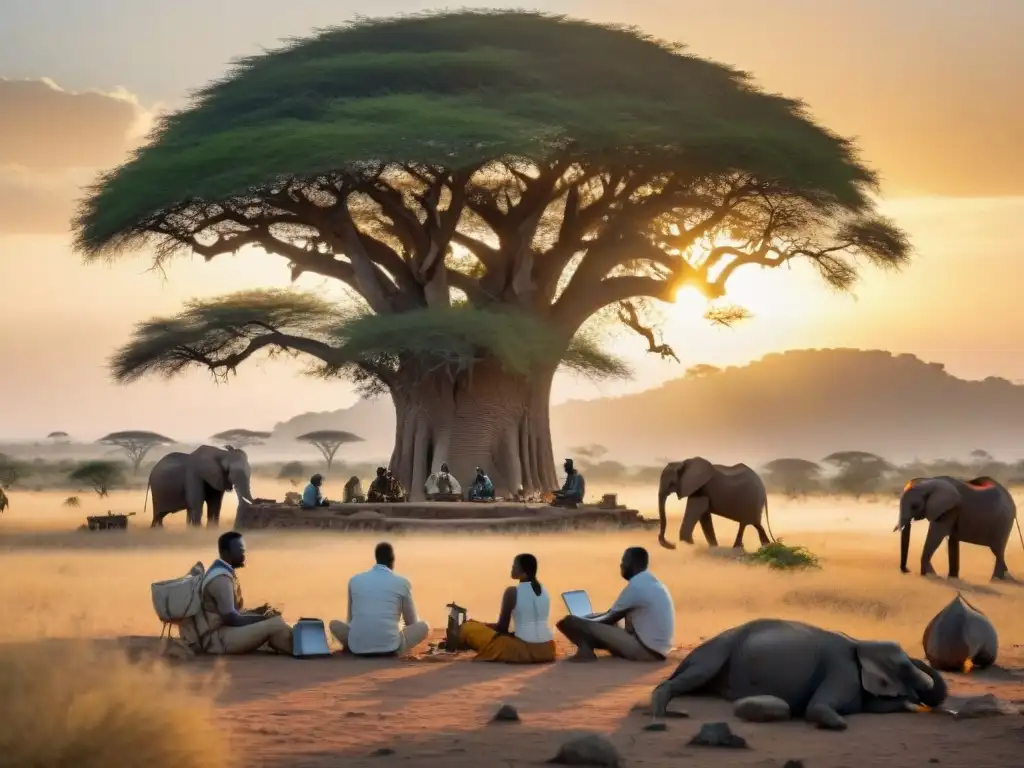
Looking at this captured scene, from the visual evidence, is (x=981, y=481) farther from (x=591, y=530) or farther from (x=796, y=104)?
(x=796, y=104)

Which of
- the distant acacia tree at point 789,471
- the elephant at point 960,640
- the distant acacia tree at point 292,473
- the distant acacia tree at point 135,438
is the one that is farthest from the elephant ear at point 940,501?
the distant acacia tree at point 292,473

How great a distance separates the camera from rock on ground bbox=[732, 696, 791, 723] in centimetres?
1075

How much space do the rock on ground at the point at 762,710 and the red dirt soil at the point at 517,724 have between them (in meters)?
0.08

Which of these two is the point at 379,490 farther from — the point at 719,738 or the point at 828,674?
the point at 719,738

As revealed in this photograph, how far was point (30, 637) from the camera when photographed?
14586 millimetres

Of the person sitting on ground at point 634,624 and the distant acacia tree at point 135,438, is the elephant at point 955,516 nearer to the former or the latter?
the person sitting on ground at point 634,624

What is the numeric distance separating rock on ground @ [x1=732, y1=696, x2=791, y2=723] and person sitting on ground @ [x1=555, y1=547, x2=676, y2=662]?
2834 mm

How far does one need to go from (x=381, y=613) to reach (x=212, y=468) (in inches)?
834

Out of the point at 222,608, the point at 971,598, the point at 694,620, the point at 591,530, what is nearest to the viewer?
the point at 222,608

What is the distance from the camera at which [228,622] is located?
547 inches

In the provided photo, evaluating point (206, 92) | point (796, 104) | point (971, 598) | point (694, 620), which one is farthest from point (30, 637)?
point (796, 104)

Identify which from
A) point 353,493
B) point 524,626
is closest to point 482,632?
point 524,626

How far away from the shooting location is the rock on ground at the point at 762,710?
423 inches

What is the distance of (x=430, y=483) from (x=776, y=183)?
11.5 meters
